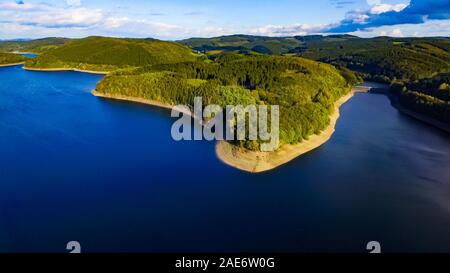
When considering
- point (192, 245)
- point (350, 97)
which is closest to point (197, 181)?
point (192, 245)

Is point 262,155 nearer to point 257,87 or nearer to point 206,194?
point 206,194

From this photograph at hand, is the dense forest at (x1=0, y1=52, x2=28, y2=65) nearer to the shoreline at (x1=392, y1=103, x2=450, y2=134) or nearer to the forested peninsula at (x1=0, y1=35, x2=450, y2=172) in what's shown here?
the forested peninsula at (x1=0, y1=35, x2=450, y2=172)

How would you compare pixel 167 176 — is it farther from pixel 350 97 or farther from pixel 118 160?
pixel 350 97

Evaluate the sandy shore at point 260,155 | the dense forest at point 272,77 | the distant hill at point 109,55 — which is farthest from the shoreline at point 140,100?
the distant hill at point 109,55

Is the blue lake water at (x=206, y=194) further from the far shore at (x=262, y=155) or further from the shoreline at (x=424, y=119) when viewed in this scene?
the shoreline at (x=424, y=119)

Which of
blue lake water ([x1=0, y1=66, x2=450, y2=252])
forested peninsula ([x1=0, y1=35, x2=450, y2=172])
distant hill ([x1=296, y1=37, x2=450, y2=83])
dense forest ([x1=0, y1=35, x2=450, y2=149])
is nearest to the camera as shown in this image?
blue lake water ([x1=0, y1=66, x2=450, y2=252])

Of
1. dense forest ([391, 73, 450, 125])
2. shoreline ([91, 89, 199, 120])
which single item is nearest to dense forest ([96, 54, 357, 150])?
shoreline ([91, 89, 199, 120])
